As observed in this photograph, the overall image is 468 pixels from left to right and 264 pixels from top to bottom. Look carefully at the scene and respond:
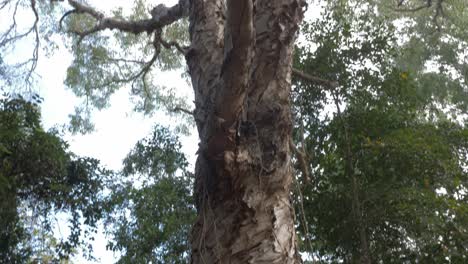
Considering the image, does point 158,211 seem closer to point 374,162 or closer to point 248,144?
point 374,162

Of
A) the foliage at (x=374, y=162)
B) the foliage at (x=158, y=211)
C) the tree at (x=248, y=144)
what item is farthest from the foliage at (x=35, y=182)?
the tree at (x=248, y=144)

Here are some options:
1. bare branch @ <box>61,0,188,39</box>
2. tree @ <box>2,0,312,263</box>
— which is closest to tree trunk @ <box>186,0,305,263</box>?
tree @ <box>2,0,312,263</box>

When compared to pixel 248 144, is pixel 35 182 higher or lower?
higher

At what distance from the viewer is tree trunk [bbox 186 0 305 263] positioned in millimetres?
1616

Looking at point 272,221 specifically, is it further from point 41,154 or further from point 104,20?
point 41,154

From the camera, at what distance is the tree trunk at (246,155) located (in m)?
1.62

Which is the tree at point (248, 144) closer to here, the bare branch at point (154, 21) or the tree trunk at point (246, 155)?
the tree trunk at point (246, 155)

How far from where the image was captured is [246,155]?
1719 millimetres

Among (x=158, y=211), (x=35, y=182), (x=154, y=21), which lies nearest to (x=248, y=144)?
(x=154, y=21)

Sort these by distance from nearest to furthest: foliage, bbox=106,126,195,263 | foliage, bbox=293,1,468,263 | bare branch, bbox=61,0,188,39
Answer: bare branch, bbox=61,0,188,39, foliage, bbox=293,1,468,263, foliage, bbox=106,126,195,263

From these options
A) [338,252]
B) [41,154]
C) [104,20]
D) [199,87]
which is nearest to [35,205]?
[41,154]

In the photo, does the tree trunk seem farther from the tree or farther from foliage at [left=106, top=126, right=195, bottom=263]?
foliage at [left=106, top=126, right=195, bottom=263]

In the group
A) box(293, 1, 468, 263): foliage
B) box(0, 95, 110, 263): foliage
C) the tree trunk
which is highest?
box(0, 95, 110, 263): foliage

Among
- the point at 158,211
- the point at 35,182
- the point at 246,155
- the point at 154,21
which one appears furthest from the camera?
the point at 35,182
